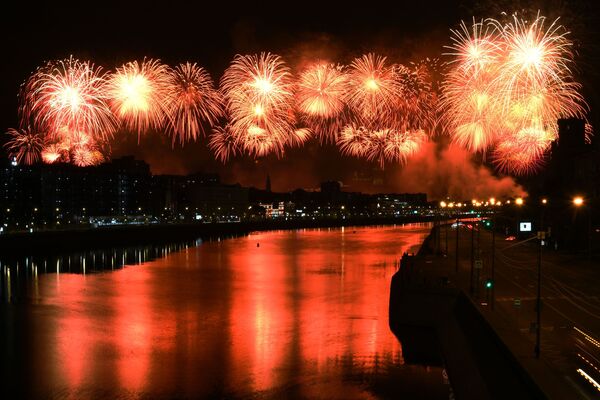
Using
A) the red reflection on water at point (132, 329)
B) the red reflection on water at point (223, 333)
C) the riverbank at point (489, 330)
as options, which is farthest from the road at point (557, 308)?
the red reflection on water at point (132, 329)

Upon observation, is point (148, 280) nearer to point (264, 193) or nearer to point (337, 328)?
point (337, 328)

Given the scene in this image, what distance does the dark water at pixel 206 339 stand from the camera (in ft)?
54.7

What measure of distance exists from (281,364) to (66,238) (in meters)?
Answer: 52.1

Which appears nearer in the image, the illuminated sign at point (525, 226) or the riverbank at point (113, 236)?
the illuminated sign at point (525, 226)

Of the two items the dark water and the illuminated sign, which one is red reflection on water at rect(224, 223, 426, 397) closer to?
the dark water

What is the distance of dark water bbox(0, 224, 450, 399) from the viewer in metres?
16.7

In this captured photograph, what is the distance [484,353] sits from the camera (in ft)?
48.5

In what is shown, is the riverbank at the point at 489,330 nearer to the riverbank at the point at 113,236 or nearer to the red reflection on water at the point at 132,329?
the red reflection on water at the point at 132,329

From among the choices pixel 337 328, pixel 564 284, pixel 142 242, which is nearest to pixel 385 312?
pixel 337 328

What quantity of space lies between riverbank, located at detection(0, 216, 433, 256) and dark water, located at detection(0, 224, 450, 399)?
19887mm

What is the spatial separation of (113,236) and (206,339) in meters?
54.8

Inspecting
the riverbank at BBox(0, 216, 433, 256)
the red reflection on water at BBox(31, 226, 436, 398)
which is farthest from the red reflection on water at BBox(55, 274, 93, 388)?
the riverbank at BBox(0, 216, 433, 256)

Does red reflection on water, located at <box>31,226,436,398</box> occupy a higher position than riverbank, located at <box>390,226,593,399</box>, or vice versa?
riverbank, located at <box>390,226,593,399</box>

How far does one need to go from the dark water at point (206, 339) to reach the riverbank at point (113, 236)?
19.9 meters
